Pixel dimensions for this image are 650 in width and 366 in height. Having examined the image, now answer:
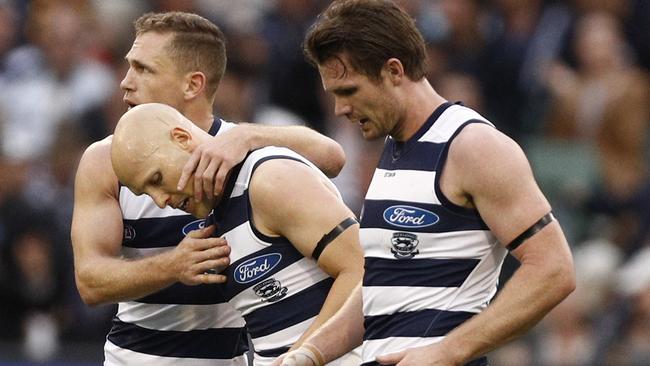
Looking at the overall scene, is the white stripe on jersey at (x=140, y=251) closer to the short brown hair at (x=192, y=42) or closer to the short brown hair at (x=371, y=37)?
the short brown hair at (x=192, y=42)

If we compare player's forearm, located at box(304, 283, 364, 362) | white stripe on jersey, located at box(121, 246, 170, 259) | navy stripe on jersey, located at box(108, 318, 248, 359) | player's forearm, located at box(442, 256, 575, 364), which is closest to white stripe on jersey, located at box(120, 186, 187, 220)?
white stripe on jersey, located at box(121, 246, 170, 259)

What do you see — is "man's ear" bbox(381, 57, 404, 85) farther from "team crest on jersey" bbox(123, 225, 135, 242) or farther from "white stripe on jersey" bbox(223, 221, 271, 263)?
"team crest on jersey" bbox(123, 225, 135, 242)

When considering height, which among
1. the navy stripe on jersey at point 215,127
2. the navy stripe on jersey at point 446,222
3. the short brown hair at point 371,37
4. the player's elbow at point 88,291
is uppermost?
the short brown hair at point 371,37

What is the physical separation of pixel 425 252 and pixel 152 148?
1139 millimetres

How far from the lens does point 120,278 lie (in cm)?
575

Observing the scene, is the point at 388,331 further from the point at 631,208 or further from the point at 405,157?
the point at 631,208

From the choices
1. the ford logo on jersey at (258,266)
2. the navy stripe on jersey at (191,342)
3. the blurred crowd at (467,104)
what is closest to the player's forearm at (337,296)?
the ford logo on jersey at (258,266)

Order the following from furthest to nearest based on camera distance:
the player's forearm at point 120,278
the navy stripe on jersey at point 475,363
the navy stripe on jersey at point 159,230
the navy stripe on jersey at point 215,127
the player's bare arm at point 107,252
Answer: the navy stripe on jersey at point 215,127
the navy stripe on jersey at point 159,230
the player's forearm at point 120,278
the player's bare arm at point 107,252
the navy stripe on jersey at point 475,363

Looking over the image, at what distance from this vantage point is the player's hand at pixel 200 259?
17.3 feet

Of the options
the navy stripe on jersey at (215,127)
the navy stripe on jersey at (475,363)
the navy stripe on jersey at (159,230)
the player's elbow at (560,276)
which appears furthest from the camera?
the navy stripe on jersey at (215,127)

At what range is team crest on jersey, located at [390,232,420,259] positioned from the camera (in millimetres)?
4805

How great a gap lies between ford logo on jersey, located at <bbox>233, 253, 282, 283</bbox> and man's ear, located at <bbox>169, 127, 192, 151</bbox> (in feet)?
1.63

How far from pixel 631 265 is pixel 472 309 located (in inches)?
206

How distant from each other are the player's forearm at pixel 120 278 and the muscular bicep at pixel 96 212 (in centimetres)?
7
